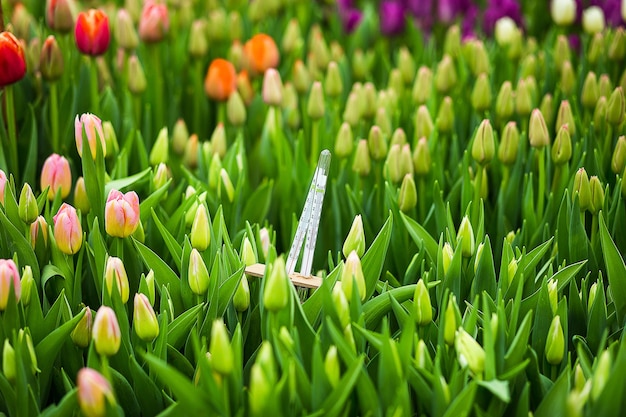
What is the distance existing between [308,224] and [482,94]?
2.77 feet

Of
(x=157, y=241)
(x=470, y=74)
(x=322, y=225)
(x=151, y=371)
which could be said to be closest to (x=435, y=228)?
(x=322, y=225)

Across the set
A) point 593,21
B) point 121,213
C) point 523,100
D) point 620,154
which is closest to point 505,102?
point 523,100

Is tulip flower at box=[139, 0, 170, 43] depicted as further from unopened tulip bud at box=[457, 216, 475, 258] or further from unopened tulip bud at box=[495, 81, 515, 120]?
unopened tulip bud at box=[457, 216, 475, 258]

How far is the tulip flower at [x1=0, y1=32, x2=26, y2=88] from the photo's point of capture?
147 centimetres

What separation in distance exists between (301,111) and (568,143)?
774 millimetres

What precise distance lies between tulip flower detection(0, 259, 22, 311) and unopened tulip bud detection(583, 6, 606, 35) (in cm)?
176

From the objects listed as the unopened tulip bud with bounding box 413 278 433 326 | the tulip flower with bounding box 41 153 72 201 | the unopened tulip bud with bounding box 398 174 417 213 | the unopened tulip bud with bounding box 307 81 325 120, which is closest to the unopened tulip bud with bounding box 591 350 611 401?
the unopened tulip bud with bounding box 413 278 433 326

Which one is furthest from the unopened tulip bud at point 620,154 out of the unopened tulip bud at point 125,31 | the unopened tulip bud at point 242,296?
the unopened tulip bud at point 125,31

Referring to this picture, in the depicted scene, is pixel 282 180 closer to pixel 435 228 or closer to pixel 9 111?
pixel 435 228

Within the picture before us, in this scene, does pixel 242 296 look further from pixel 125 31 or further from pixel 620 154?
pixel 125 31

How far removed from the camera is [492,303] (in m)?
1.16

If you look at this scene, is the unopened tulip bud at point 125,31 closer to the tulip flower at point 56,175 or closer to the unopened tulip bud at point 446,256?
the tulip flower at point 56,175

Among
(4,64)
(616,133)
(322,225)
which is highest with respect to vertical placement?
(4,64)

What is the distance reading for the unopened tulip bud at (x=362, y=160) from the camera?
162 cm
